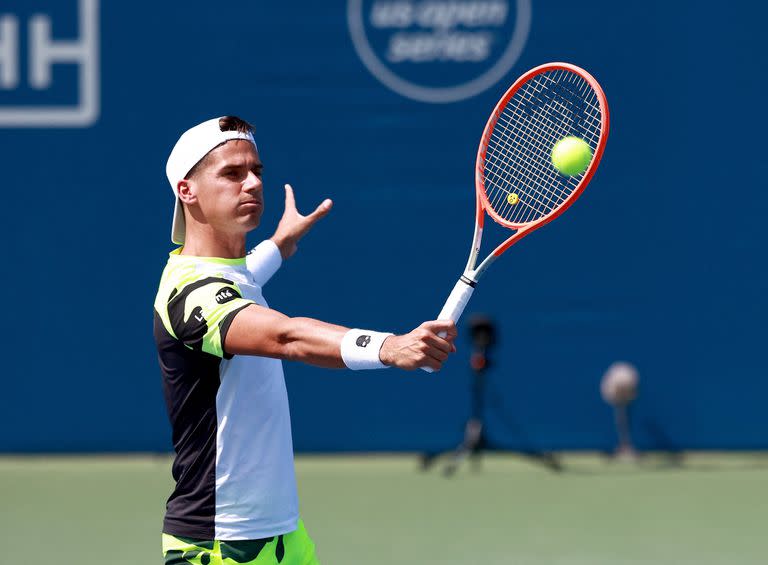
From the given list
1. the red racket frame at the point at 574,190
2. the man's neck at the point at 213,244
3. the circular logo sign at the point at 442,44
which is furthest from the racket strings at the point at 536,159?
the circular logo sign at the point at 442,44

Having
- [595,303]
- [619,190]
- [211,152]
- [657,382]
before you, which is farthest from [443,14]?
[211,152]

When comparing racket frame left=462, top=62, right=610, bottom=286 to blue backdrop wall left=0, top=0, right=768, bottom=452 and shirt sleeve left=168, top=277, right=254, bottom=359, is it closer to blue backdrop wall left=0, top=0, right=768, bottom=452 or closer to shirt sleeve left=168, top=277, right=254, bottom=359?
shirt sleeve left=168, top=277, right=254, bottom=359

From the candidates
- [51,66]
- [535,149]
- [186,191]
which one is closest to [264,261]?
[186,191]

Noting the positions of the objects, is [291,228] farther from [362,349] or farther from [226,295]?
[362,349]

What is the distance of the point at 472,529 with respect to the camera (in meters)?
5.75

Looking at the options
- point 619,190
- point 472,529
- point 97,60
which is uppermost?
point 97,60

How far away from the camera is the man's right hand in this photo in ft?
8.14

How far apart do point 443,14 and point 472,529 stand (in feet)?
10.3

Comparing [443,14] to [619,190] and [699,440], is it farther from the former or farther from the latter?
[699,440]

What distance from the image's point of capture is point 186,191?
300 centimetres

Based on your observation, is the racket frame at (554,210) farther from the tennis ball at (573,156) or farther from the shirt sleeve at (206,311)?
the shirt sleeve at (206,311)

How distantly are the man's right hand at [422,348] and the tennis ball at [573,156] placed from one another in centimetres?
103

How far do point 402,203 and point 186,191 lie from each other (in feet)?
14.7

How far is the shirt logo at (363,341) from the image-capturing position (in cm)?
258
